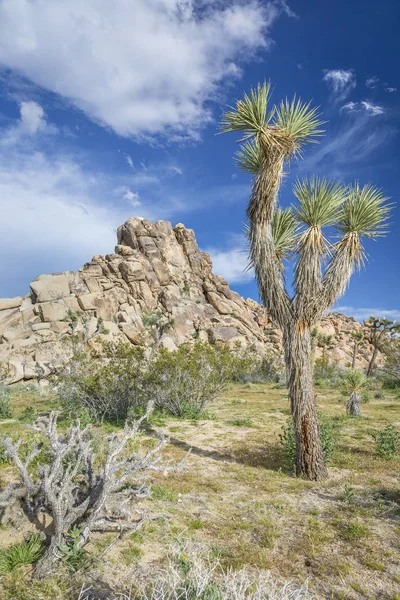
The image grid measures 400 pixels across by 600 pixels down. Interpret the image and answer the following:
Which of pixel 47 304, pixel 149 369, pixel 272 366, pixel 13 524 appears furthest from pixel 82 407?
pixel 47 304

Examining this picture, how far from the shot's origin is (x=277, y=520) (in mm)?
5422

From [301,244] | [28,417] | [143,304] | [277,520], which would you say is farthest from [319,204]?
[143,304]

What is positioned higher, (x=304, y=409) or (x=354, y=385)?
(x=354, y=385)

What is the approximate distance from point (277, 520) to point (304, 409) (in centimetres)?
238

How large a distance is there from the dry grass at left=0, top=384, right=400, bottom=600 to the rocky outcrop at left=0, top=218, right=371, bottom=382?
107 ft

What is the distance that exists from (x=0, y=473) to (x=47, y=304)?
4367cm

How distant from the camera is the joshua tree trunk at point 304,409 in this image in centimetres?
727

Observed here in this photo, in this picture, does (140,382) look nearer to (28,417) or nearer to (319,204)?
(28,417)

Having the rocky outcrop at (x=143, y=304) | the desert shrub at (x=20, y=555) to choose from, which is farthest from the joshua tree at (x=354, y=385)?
the rocky outcrop at (x=143, y=304)

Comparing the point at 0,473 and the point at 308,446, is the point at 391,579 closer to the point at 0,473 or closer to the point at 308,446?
the point at 308,446

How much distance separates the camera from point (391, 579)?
157 inches

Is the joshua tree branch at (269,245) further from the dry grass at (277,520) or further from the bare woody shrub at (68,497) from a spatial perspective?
the bare woody shrub at (68,497)

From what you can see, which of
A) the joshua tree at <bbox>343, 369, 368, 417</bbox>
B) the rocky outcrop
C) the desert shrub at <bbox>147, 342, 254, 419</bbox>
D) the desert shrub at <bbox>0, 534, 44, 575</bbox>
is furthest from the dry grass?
the rocky outcrop

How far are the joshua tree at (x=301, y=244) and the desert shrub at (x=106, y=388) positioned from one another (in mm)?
6548
